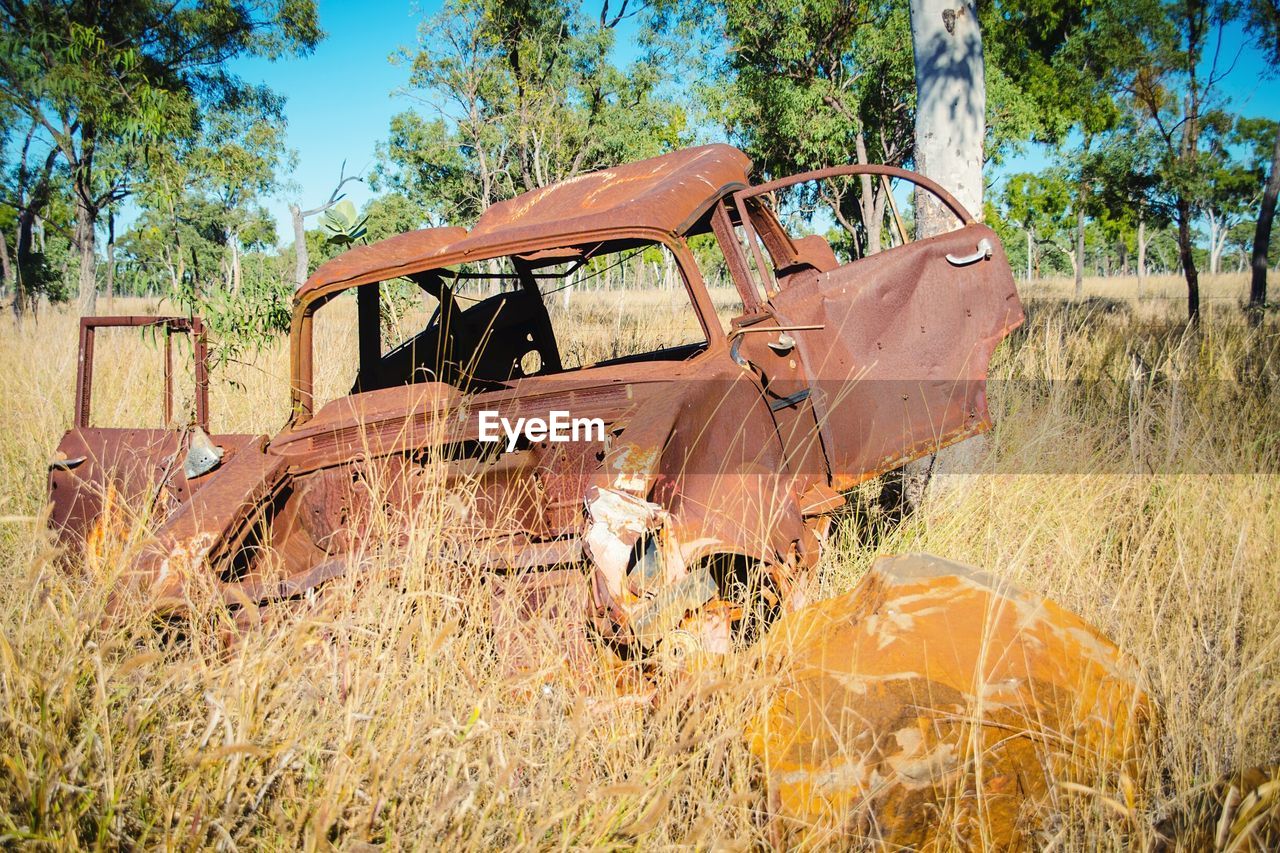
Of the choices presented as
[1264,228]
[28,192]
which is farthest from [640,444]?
[28,192]

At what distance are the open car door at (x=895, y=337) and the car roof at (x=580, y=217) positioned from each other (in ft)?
0.88

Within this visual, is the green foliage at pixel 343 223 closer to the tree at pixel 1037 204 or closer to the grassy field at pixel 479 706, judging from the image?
the grassy field at pixel 479 706

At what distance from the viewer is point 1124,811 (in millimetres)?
1420

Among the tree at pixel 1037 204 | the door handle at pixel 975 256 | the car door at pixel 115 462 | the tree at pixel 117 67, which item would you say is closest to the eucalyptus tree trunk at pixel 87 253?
the tree at pixel 117 67

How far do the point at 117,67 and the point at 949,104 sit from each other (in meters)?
11.7

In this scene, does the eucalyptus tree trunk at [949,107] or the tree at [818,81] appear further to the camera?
the tree at [818,81]

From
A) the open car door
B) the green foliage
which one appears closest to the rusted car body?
the open car door

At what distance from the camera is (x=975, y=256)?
2977mm

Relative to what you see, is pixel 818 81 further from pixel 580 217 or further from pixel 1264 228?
pixel 580 217

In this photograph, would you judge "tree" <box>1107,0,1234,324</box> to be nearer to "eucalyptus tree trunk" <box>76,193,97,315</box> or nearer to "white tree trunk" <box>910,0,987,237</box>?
"white tree trunk" <box>910,0,987,237</box>

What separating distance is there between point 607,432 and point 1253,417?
4.01 m

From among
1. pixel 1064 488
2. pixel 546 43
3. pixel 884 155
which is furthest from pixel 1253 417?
pixel 884 155

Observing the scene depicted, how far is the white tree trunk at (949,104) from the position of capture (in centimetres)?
399

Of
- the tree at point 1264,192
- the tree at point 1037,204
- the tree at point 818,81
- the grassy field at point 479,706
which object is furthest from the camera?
the tree at point 1037,204
